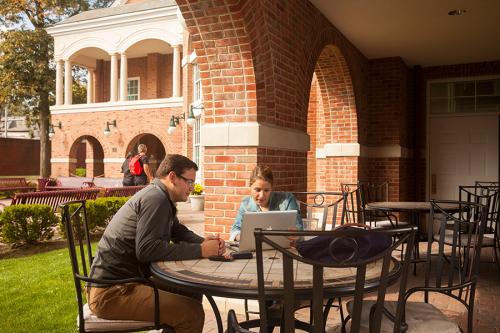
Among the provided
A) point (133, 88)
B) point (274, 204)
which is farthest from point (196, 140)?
point (274, 204)

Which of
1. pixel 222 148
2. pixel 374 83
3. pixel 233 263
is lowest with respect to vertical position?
pixel 233 263

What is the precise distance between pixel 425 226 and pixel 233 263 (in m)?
8.01

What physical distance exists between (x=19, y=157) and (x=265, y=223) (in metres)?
32.8

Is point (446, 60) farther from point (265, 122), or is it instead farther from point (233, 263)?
point (233, 263)

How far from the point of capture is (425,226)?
31.4 ft

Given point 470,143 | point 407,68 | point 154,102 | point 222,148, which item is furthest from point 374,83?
point 154,102

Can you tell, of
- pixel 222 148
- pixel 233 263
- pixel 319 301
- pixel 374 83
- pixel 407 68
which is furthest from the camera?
pixel 407 68

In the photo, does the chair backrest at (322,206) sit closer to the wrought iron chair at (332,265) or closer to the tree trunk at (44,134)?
the wrought iron chair at (332,265)

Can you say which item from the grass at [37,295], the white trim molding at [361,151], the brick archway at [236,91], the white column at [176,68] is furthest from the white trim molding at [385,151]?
the white column at [176,68]

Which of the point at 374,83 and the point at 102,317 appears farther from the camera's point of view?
the point at 374,83

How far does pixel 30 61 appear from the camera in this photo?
23859mm

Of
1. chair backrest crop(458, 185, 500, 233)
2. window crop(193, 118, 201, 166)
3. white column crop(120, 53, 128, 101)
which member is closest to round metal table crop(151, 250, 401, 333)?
chair backrest crop(458, 185, 500, 233)

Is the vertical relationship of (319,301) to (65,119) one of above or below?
below

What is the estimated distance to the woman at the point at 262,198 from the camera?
351cm
